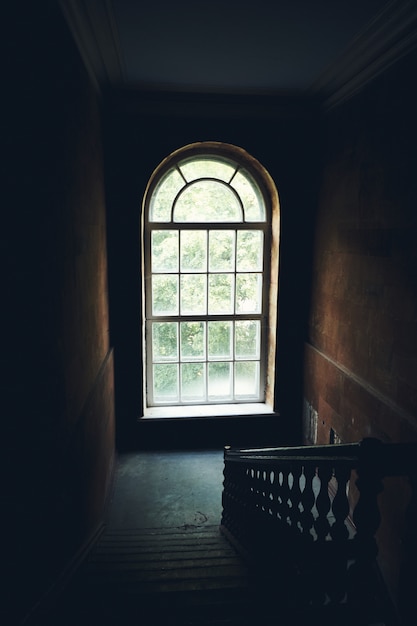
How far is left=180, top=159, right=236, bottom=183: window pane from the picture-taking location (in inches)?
197

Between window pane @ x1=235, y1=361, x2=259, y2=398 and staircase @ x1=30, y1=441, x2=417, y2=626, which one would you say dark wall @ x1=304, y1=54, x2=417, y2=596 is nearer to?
staircase @ x1=30, y1=441, x2=417, y2=626

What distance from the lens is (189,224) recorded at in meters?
5.04

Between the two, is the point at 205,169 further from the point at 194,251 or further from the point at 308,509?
the point at 308,509

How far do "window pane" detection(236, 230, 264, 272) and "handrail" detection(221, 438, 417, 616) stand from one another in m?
2.85

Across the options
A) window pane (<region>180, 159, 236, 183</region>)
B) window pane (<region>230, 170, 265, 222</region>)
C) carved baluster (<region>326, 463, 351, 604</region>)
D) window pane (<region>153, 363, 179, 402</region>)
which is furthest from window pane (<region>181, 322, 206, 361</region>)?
carved baluster (<region>326, 463, 351, 604</region>)

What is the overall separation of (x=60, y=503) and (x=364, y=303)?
105 inches

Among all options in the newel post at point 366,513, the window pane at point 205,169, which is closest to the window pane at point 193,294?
the window pane at point 205,169

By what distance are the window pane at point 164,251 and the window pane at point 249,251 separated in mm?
729

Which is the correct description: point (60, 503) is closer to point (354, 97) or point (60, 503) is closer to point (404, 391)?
point (404, 391)

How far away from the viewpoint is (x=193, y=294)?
516 centimetres

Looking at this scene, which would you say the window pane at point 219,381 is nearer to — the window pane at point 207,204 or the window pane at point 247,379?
the window pane at point 247,379

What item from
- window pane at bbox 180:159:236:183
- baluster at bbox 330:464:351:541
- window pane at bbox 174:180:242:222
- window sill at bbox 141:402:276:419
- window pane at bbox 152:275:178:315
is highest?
window pane at bbox 180:159:236:183

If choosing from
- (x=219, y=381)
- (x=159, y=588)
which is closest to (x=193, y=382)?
(x=219, y=381)

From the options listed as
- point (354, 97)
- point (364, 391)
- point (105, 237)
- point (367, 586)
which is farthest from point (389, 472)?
point (105, 237)
